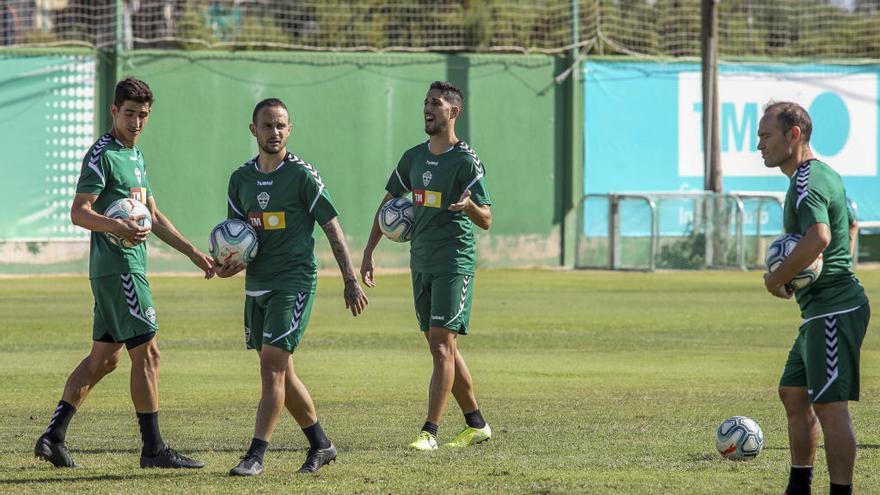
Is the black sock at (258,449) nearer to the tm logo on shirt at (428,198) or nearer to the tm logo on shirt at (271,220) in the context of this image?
the tm logo on shirt at (271,220)

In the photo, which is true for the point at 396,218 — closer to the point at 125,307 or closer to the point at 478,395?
the point at 125,307

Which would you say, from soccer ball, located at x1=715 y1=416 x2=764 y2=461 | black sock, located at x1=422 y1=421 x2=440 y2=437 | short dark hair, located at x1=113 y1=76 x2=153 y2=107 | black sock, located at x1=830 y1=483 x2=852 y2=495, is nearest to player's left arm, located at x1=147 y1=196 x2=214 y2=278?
short dark hair, located at x1=113 y1=76 x2=153 y2=107

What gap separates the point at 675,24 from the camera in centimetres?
3516

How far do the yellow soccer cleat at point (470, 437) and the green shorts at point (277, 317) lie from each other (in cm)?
172

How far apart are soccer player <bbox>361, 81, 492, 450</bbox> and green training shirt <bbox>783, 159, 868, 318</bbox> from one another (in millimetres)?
2848

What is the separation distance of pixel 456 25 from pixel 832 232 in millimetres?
27056

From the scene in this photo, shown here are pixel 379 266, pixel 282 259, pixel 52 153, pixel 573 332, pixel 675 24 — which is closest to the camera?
pixel 282 259

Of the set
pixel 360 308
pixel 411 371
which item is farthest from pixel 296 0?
pixel 360 308

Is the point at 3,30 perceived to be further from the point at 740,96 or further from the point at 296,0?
the point at 740,96

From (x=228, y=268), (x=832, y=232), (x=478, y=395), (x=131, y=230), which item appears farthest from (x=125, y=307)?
(x=478, y=395)

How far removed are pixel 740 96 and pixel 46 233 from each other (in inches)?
626

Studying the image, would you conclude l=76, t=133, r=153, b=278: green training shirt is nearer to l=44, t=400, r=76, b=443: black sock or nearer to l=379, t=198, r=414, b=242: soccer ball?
l=44, t=400, r=76, b=443: black sock

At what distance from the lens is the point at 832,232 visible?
710 cm

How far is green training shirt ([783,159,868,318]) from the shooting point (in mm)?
6988
